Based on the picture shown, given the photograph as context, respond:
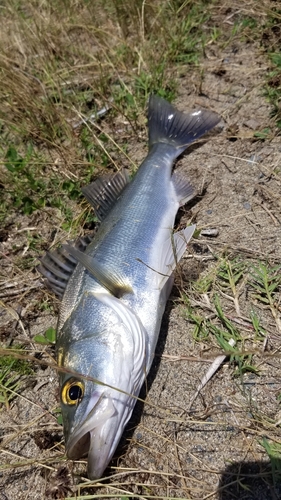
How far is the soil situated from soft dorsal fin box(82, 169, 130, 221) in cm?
59

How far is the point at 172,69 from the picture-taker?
4262 millimetres

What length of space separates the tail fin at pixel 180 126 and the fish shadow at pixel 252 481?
2493 millimetres

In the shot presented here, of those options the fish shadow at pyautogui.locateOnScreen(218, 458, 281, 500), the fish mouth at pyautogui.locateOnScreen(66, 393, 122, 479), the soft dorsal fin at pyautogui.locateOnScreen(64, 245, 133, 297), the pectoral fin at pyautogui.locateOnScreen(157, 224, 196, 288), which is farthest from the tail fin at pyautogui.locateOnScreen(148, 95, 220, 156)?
the fish shadow at pyautogui.locateOnScreen(218, 458, 281, 500)

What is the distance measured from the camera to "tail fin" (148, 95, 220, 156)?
3553 mm

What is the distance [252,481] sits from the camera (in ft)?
6.70

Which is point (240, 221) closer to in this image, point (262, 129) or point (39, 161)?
point (262, 129)

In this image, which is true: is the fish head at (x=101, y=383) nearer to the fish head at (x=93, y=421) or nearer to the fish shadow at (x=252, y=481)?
the fish head at (x=93, y=421)

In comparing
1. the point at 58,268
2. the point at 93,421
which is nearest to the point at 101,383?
the point at 93,421

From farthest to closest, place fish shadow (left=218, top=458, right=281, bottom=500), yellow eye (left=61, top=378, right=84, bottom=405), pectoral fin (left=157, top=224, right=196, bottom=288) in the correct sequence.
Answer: pectoral fin (left=157, top=224, right=196, bottom=288)
yellow eye (left=61, top=378, right=84, bottom=405)
fish shadow (left=218, top=458, right=281, bottom=500)

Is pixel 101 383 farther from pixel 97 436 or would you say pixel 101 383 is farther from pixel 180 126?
pixel 180 126

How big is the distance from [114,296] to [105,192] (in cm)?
106

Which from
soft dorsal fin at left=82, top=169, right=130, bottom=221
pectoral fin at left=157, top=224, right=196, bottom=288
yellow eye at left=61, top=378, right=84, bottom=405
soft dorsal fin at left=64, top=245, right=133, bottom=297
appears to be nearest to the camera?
yellow eye at left=61, top=378, right=84, bottom=405

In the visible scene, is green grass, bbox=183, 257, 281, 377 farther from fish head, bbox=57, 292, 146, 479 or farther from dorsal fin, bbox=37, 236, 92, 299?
dorsal fin, bbox=37, 236, 92, 299

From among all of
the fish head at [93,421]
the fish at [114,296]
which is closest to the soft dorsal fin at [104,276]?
the fish at [114,296]
